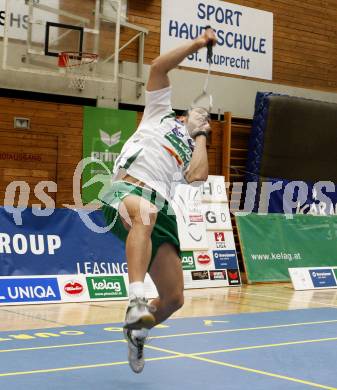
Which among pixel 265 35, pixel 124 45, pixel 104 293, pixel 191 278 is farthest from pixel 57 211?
pixel 265 35

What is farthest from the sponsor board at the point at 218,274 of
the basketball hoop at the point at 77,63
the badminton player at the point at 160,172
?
the badminton player at the point at 160,172

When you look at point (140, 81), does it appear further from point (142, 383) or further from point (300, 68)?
point (142, 383)

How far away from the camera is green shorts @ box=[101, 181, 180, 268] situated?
14.0 feet

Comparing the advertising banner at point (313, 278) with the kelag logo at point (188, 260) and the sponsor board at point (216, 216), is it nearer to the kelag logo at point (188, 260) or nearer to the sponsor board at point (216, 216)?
the sponsor board at point (216, 216)

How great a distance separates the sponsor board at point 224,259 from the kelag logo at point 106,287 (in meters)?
2.40

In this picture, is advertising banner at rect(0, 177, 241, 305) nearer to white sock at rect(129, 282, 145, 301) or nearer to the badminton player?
the badminton player

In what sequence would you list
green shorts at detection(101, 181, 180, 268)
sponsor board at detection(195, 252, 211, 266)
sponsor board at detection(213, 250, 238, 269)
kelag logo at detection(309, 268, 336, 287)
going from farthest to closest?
1. kelag logo at detection(309, 268, 336, 287)
2. sponsor board at detection(213, 250, 238, 269)
3. sponsor board at detection(195, 252, 211, 266)
4. green shorts at detection(101, 181, 180, 268)

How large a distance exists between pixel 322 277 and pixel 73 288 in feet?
15.9

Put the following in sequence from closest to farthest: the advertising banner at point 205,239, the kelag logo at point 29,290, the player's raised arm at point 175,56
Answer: the player's raised arm at point 175,56
the kelag logo at point 29,290
the advertising banner at point 205,239

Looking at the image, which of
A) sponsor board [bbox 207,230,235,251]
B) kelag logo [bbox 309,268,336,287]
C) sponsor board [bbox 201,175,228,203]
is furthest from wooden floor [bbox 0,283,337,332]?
sponsor board [bbox 201,175,228,203]

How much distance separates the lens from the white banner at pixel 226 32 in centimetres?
1371

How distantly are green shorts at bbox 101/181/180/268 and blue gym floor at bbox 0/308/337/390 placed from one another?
0.92 meters

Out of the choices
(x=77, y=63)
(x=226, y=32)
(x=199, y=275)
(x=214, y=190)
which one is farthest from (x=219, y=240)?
(x=226, y=32)

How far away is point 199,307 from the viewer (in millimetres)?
8805
